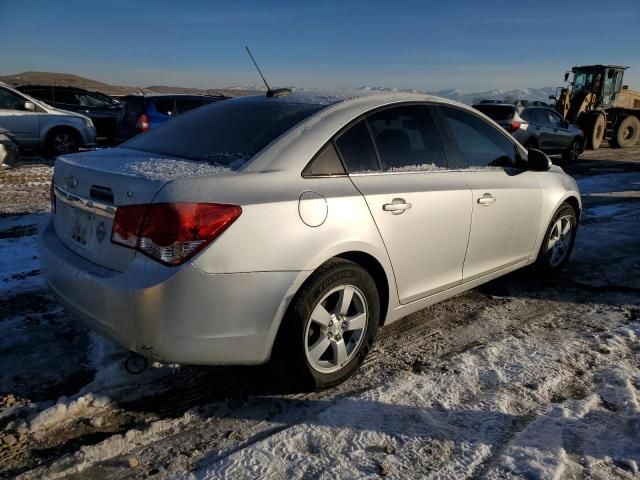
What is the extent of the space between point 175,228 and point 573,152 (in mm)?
16367

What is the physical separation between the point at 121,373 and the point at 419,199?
6.44 feet

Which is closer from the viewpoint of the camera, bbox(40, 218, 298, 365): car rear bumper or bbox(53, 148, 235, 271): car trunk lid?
bbox(40, 218, 298, 365): car rear bumper

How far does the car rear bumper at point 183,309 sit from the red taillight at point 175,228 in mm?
57

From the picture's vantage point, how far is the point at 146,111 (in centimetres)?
1173

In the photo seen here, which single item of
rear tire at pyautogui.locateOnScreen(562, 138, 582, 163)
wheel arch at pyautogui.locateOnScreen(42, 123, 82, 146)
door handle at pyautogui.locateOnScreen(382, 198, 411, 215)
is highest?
door handle at pyautogui.locateOnScreen(382, 198, 411, 215)

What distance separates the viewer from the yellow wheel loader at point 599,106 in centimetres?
1902

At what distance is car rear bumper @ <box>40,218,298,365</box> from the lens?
227 centimetres

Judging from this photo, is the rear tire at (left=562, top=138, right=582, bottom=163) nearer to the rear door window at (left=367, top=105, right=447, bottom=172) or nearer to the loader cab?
the loader cab

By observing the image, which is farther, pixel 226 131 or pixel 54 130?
pixel 54 130

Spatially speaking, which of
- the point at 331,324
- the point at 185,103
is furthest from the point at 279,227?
the point at 185,103

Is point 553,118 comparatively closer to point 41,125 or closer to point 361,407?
point 41,125

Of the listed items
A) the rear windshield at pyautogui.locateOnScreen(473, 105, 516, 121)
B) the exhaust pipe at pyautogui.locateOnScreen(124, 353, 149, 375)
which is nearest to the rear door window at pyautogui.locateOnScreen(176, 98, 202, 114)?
the rear windshield at pyautogui.locateOnScreen(473, 105, 516, 121)

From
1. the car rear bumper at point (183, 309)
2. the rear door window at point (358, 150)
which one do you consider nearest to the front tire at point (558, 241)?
the rear door window at point (358, 150)

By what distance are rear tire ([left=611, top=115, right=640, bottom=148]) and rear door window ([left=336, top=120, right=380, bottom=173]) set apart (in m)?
20.5
